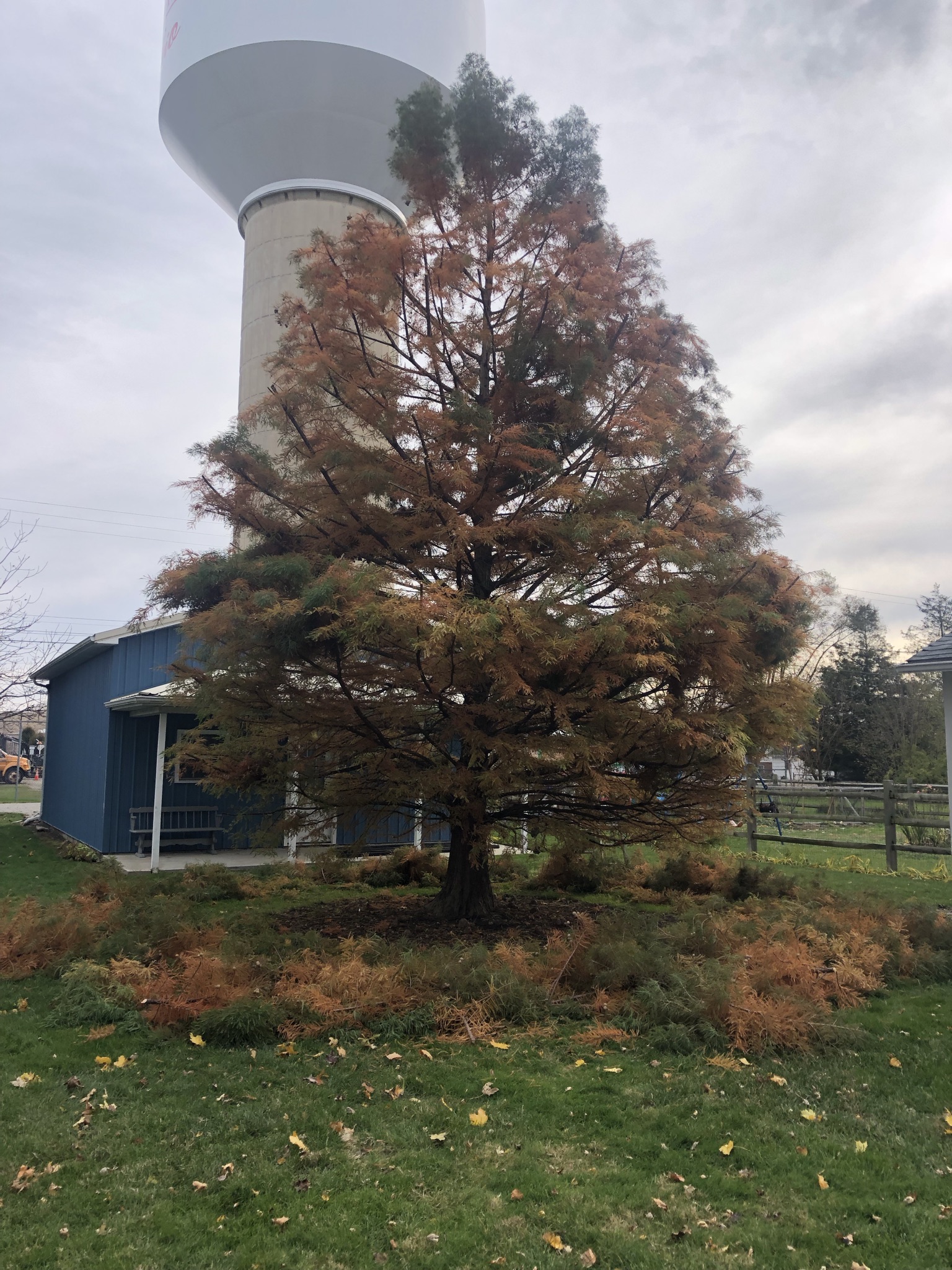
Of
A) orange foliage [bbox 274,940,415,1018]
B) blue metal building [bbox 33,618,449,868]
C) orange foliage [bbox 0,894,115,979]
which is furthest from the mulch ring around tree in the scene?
blue metal building [bbox 33,618,449,868]

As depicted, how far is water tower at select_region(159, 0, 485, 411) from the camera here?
22.6 metres

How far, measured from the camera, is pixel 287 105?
76.8 feet

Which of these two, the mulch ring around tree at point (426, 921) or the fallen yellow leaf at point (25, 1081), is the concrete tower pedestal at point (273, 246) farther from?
the fallen yellow leaf at point (25, 1081)

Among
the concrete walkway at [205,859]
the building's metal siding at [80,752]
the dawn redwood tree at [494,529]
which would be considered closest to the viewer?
the dawn redwood tree at [494,529]

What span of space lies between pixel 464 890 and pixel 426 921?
50 cm

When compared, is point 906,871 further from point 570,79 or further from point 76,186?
point 76,186

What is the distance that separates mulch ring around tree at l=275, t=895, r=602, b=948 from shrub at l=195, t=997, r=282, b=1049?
6.93 feet

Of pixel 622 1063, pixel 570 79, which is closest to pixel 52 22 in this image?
pixel 570 79

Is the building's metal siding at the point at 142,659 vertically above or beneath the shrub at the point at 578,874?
above

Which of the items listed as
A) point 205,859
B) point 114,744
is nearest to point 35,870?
point 114,744

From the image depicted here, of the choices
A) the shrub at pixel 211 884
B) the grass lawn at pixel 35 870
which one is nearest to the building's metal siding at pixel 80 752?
the grass lawn at pixel 35 870

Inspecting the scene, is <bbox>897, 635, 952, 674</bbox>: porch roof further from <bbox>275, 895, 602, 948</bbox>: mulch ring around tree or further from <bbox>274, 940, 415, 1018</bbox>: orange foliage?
<bbox>274, 940, 415, 1018</bbox>: orange foliage

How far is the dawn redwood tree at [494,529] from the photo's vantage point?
695 cm

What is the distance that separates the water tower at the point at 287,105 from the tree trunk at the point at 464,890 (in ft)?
64.8
